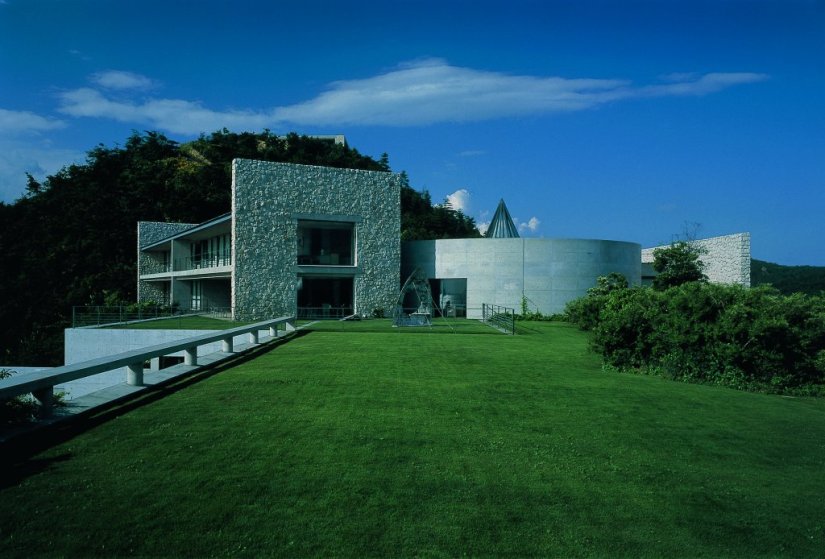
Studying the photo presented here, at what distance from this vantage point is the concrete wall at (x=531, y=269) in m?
36.5

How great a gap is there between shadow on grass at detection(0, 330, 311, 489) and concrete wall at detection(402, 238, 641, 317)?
Result: 1127 inches

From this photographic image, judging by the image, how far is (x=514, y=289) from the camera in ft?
121

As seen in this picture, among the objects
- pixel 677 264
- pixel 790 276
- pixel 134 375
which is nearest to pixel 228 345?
pixel 134 375

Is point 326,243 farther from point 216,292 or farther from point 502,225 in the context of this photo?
point 502,225

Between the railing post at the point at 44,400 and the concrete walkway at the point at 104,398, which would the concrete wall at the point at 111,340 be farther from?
the railing post at the point at 44,400

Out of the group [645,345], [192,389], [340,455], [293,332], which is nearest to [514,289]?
[293,332]

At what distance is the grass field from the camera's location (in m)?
4.10

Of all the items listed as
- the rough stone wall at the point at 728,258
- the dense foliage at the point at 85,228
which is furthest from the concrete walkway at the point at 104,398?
the dense foliage at the point at 85,228

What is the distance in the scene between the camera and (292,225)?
3472 cm

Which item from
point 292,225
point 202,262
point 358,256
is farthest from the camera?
point 202,262

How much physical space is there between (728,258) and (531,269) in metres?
11.6

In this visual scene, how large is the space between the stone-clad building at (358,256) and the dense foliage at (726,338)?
23293mm

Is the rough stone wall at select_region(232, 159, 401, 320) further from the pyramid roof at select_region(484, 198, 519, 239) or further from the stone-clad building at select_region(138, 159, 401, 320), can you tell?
the pyramid roof at select_region(484, 198, 519, 239)

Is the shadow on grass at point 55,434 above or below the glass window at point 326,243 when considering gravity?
below
